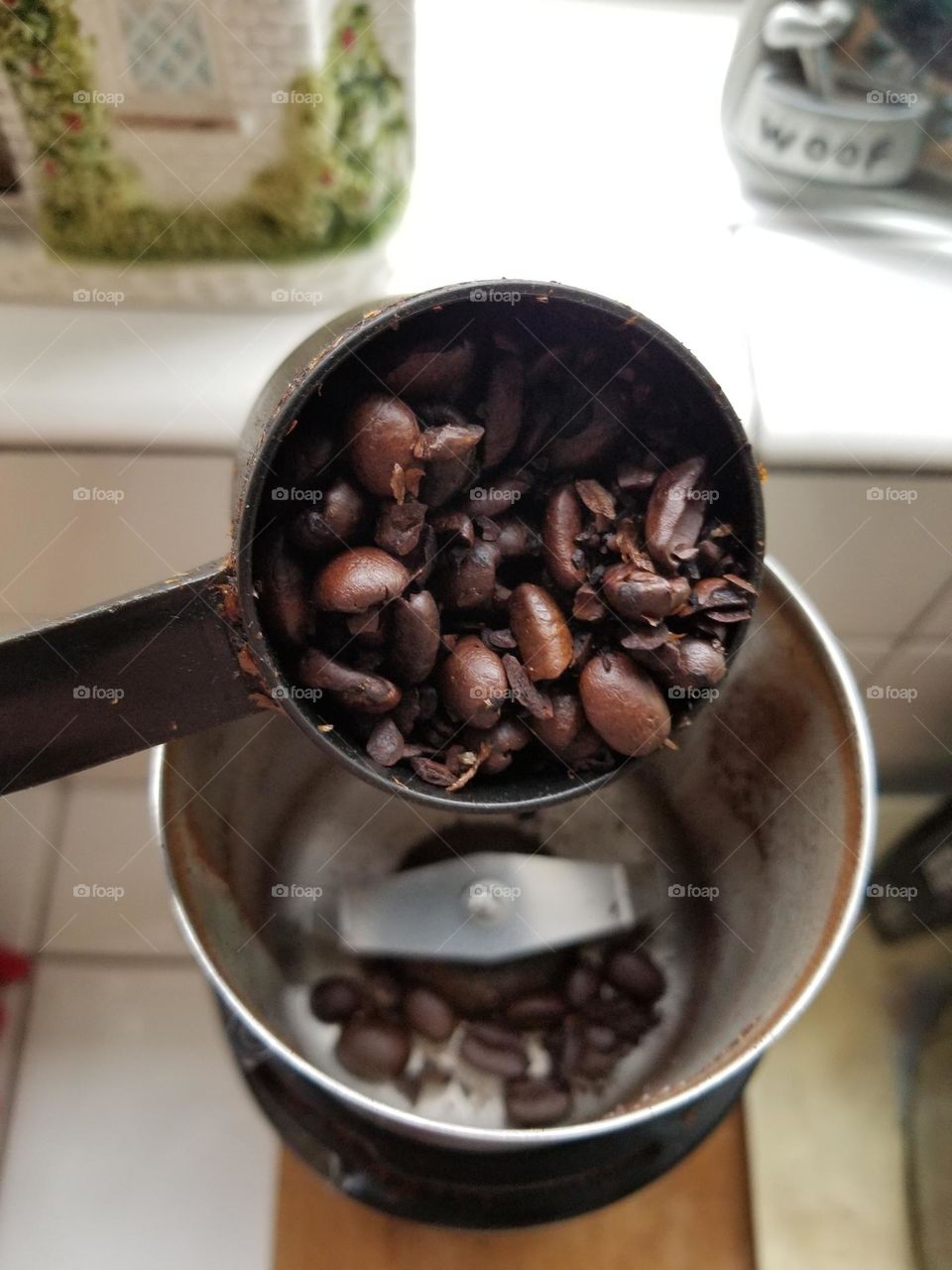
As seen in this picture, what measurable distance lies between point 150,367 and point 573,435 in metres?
0.26

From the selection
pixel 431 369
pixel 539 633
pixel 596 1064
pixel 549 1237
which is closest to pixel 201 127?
pixel 431 369

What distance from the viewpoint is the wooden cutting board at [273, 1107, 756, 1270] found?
62 centimetres

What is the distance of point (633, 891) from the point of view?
0.62 metres

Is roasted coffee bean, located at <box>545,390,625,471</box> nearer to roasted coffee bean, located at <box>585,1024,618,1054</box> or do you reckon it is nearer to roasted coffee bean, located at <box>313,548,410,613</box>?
roasted coffee bean, located at <box>313,548,410,613</box>

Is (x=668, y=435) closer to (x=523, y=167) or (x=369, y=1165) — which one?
(x=523, y=167)

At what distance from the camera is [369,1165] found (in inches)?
20.0

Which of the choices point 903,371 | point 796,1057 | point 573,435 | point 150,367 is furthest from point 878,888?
point 150,367

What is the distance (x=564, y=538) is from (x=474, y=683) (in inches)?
3.0

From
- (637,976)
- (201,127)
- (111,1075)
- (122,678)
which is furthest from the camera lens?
(111,1075)

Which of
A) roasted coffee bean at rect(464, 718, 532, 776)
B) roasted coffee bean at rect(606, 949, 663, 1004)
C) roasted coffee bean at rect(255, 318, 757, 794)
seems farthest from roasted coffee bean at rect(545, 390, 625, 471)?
roasted coffee bean at rect(606, 949, 663, 1004)

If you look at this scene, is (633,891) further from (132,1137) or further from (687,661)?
(132,1137)

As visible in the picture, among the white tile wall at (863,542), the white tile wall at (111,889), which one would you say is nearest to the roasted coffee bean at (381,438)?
the white tile wall at (863,542)

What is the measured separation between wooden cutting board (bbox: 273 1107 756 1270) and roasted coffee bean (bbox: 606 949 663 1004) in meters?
0.13

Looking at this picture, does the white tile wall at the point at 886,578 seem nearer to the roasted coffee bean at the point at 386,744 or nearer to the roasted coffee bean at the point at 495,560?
the roasted coffee bean at the point at 495,560
